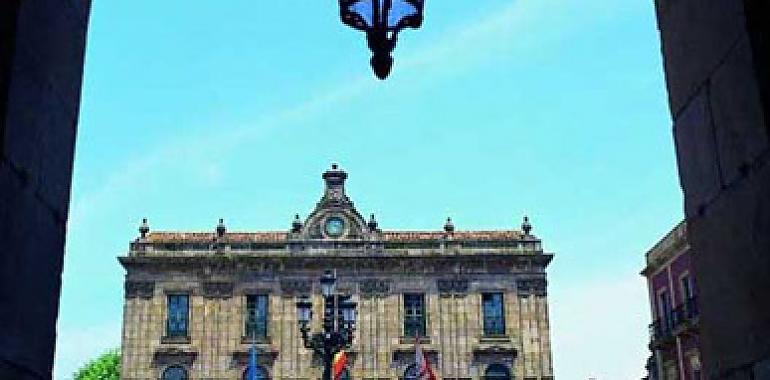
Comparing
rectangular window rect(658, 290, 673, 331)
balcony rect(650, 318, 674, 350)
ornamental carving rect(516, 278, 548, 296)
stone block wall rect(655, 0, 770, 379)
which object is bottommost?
stone block wall rect(655, 0, 770, 379)

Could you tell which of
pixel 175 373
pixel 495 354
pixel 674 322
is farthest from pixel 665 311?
pixel 175 373

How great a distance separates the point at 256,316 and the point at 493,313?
9.70 m

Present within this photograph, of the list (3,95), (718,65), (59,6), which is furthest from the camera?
(59,6)

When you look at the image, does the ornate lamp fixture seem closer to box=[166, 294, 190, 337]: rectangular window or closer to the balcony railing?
the balcony railing

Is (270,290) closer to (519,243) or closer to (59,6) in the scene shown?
(519,243)

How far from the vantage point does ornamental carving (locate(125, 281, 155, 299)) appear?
34219mm

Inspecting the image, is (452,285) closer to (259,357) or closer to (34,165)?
(259,357)

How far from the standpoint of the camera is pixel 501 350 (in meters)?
33.8

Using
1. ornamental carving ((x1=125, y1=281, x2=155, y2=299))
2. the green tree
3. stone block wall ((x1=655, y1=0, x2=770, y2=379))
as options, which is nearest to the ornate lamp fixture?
stone block wall ((x1=655, y1=0, x2=770, y2=379))

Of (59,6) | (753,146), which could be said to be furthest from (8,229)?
(753,146)

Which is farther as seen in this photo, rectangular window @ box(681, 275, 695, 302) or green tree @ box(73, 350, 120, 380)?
green tree @ box(73, 350, 120, 380)

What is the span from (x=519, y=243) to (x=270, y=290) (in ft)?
34.4

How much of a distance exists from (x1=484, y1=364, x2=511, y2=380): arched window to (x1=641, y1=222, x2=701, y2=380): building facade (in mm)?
6346

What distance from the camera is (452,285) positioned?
114 ft
